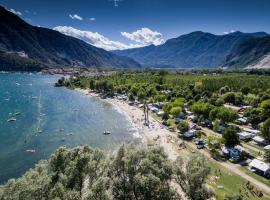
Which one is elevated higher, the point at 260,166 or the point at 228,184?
the point at 260,166

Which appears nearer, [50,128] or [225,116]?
[225,116]

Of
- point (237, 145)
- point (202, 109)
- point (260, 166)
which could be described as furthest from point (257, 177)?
point (202, 109)

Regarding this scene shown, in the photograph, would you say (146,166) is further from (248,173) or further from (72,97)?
(72,97)

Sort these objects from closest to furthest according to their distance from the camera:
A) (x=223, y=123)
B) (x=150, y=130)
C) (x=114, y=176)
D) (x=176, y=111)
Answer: (x=114, y=176) → (x=223, y=123) → (x=150, y=130) → (x=176, y=111)

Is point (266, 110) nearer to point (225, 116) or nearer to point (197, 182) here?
point (225, 116)

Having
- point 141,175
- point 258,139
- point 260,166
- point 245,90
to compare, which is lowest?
point 258,139

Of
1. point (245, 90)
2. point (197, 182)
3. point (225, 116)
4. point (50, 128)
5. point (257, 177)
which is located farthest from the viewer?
point (245, 90)

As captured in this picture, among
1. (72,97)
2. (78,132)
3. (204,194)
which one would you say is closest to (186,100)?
(78,132)
